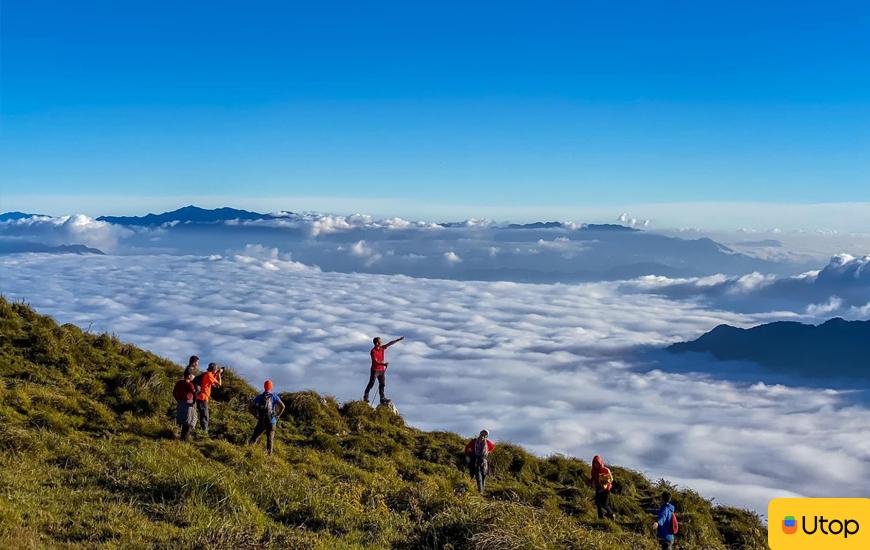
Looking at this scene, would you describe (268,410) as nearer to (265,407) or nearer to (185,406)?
(265,407)

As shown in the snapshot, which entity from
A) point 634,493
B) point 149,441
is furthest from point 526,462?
point 149,441

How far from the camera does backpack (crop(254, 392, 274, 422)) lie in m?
15.4

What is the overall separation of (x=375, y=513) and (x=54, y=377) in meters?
13.4

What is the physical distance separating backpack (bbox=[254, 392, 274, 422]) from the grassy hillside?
0.82 meters

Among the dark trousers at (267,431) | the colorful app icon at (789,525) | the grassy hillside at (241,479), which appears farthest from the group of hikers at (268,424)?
the colorful app icon at (789,525)

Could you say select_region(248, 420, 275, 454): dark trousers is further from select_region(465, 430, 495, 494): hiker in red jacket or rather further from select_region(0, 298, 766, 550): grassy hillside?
select_region(465, 430, 495, 494): hiker in red jacket

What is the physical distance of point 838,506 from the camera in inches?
465

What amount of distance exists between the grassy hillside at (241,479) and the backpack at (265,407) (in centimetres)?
82

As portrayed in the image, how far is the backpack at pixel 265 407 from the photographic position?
15383mm

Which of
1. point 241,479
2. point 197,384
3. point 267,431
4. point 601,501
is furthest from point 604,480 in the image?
point 197,384

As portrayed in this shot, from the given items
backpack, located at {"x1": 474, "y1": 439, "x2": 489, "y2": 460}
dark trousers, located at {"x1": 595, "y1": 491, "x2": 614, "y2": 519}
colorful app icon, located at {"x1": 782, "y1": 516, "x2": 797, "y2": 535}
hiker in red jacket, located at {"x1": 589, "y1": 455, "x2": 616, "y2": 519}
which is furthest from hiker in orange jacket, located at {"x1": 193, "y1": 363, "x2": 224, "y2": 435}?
colorful app icon, located at {"x1": 782, "y1": 516, "x2": 797, "y2": 535}

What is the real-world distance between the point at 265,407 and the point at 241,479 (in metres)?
4.38

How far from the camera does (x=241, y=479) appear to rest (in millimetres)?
11109

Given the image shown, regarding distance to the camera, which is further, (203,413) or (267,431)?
(203,413)
